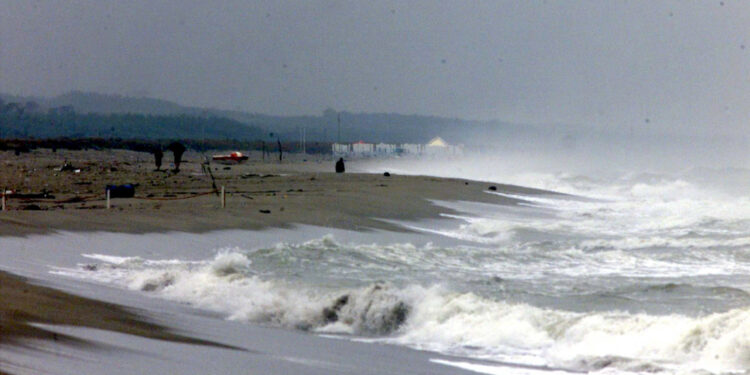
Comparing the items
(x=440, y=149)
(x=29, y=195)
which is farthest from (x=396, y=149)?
(x=29, y=195)

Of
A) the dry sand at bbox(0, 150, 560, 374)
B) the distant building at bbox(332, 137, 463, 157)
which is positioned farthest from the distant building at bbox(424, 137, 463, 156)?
the dry sand at bbox(0, 150, 560, 374)

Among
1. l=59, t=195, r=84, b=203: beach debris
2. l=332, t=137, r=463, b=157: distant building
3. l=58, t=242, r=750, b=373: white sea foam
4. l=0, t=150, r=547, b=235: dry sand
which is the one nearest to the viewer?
l=58, t=242, r=750, b=373: white sea foam

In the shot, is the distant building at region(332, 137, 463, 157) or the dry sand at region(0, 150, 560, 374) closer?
the dry sand at region(0, 150, 560, 374)

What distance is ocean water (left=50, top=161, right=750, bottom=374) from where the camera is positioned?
1103 centimetres

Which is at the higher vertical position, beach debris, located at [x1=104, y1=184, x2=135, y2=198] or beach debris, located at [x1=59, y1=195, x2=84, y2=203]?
beach debris, located at [x1=104, y1=184, x2=135, y2=198]

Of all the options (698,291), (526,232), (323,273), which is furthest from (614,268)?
(526,232)

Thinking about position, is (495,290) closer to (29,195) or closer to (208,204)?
(208,204)

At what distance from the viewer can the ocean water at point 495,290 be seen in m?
11.0

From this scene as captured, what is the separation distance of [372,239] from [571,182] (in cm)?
4791

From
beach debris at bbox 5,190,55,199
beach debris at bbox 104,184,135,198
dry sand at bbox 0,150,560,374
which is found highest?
beach debris at bbox 104,184,135,198

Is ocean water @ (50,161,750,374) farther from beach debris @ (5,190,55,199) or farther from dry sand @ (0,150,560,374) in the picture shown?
beach debris @ (5,190,55,199)

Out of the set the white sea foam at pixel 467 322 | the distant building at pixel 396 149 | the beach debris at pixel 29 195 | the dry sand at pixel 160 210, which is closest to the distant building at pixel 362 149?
the distant building at pixel 396 149

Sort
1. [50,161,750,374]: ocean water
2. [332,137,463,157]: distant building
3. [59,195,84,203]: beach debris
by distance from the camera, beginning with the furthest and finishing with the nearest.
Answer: [332,137,463,157]: distant building → [59,195,84,203]: beach debris → [50,161,750,374]: ocean water

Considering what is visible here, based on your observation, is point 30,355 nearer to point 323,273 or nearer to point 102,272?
point 102,272
